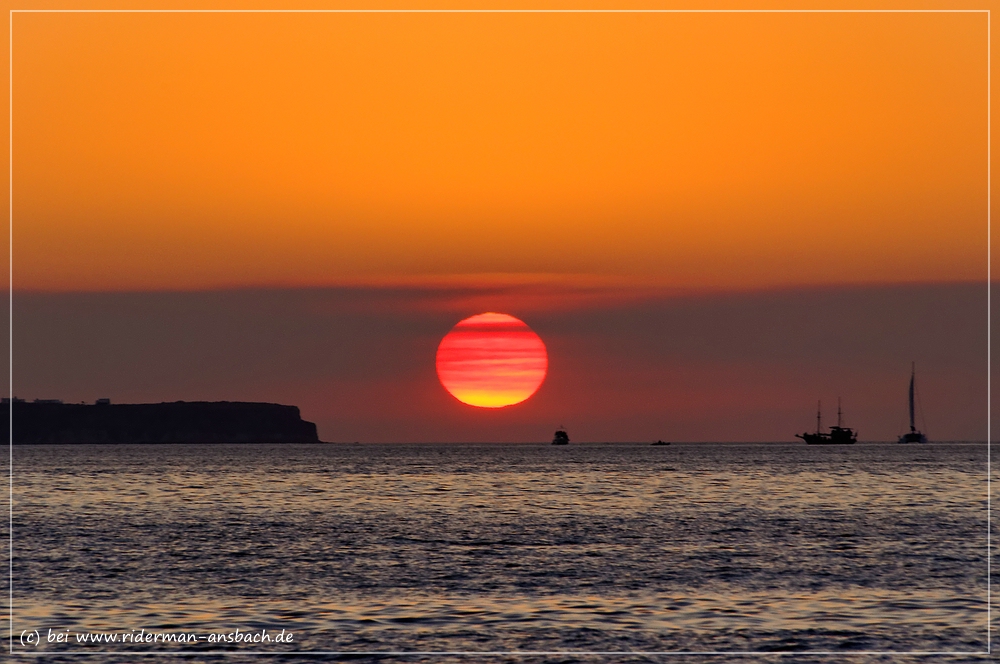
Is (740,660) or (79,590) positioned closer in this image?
(740,660)

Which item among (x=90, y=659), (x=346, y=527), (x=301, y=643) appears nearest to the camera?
(x=90, y=659)

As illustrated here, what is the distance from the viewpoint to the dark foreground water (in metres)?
34.4

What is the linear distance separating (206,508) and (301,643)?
208 feet

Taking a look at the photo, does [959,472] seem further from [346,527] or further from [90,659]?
[90,659]

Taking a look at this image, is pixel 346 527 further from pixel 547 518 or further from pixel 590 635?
pixel 590 635

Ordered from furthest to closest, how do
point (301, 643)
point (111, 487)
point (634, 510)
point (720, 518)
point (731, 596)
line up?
A: point (111, 487)
point (634, 510)
point (720, 518)
point (731, 596)
point (301, 643)

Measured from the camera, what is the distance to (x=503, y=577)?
47.9m

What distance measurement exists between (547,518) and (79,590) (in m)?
43.6

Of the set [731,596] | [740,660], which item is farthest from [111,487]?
[740,660]

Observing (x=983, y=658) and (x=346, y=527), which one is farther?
(x=346, y=527)

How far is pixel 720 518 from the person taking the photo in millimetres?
81750

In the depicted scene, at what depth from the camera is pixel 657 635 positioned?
34844mm

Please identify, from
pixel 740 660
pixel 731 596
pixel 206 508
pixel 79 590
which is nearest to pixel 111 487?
pixel 206 508

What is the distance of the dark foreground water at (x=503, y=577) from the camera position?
34.4 m
